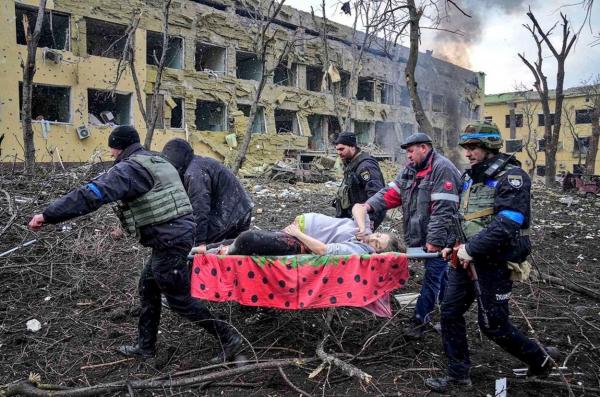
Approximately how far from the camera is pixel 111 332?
405cm

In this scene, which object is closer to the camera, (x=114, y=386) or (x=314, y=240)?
(x=114, y=386)

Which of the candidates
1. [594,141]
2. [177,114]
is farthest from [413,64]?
[594,141]

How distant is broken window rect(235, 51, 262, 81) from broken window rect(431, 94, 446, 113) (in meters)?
14.8

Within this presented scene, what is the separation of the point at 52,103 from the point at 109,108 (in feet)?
Result: 6.60

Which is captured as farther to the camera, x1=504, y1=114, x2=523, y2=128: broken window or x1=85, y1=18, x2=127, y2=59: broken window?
x1=504, y1=114, x2=523, y2=128: broken window

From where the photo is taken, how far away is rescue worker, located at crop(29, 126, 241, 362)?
3.05 meters

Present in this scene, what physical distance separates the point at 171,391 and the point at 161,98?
16966 millimetres

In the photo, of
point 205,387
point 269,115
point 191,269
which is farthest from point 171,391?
point 269,115

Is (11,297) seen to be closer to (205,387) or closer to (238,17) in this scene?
(205,387)

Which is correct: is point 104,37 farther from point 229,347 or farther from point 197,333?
point 229,347

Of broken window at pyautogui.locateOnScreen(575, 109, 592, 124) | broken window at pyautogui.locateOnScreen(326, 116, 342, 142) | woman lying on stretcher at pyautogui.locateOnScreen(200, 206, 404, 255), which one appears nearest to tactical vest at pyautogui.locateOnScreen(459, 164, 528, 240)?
woman lying on stretcher at pyautogui.locateOnScreen(200, 206, 404, 255)

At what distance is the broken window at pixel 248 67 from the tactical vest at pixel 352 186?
64.7ft

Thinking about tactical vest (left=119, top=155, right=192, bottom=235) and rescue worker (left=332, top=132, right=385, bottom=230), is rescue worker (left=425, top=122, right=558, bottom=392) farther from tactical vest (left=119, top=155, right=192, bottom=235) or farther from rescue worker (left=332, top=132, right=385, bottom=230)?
tactical vest (left=119, top=155, right=192, bottom=235)

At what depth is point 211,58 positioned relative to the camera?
21.7m
